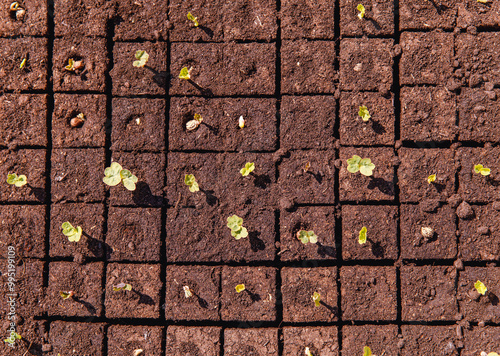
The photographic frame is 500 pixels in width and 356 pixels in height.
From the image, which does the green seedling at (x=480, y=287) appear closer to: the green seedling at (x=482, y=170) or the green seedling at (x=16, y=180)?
the green seedling at (x=482, y=170)

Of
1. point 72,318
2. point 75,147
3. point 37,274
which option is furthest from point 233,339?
point 75,147

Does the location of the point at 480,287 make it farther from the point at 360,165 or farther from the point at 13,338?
the point at 13,338

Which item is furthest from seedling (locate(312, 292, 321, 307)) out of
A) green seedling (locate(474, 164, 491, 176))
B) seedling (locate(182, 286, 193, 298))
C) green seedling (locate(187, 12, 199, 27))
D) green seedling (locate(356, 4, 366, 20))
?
green seedling (locate(187, 12, 199, 27))

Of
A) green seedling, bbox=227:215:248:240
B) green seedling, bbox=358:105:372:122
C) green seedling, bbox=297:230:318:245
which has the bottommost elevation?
green seedling, bbox=297:230:318:245

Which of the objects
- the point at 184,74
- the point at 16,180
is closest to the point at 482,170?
A: the point at 184,74

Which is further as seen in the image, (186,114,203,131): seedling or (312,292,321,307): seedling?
(186,114,203,131): seedling

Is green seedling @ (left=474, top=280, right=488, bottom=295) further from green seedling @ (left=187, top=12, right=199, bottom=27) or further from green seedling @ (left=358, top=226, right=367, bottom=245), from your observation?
green seedling @ (left=187, top=12, right=199, bottom=27)
